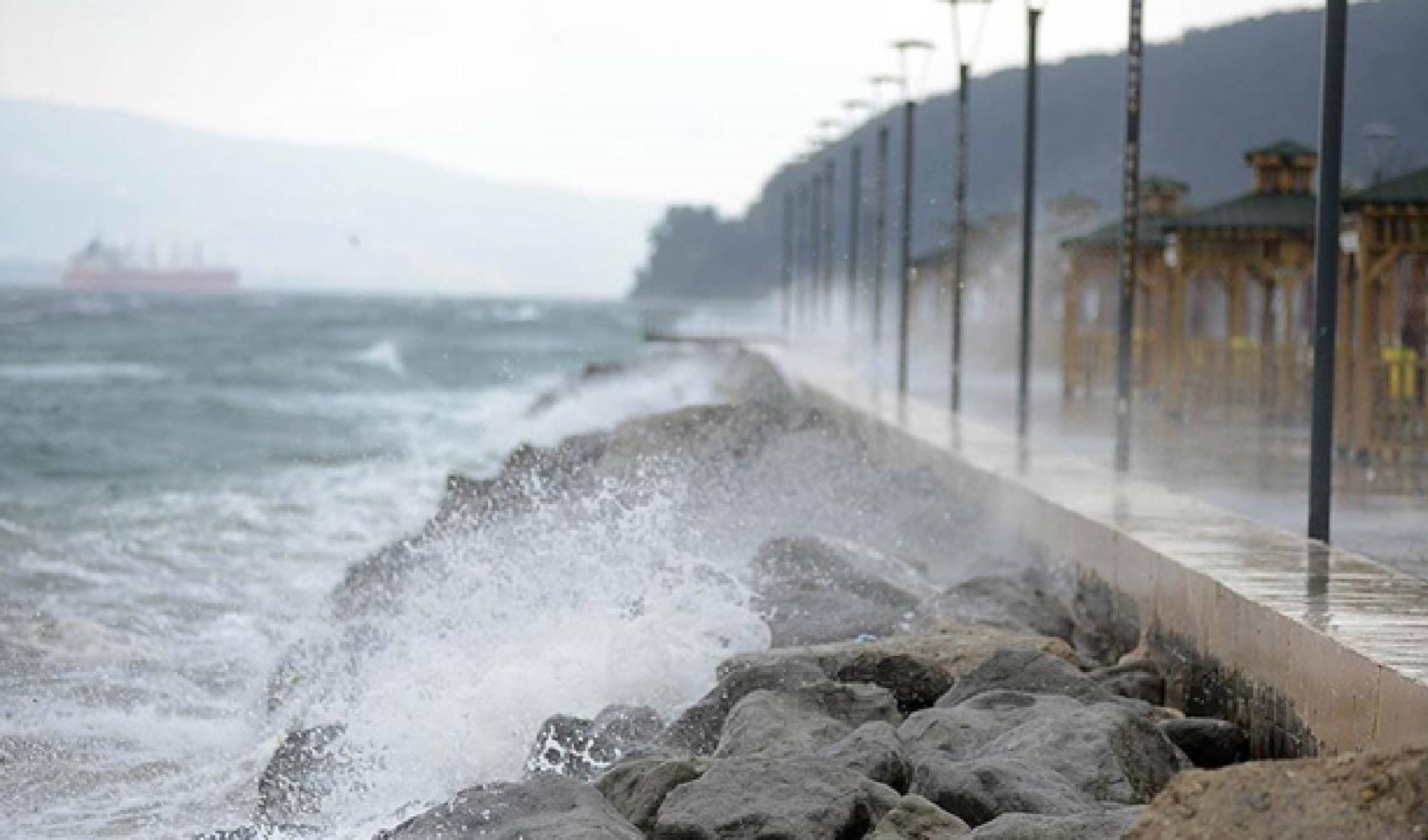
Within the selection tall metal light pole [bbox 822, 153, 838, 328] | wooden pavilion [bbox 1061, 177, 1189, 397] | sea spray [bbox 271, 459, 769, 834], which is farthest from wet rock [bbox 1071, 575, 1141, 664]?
tall metal light pole [bbox 822, 153, 838, 328]

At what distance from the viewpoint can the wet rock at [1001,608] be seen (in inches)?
470

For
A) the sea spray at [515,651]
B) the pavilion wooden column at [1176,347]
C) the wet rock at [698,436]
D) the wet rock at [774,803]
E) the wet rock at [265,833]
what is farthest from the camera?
the pavilion wooden column at [1176,347]

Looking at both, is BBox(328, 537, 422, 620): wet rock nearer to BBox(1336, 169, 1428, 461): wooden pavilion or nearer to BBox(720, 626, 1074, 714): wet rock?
BBox(720, 626, 1074, 714): wet rock

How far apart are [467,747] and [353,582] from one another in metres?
7.35

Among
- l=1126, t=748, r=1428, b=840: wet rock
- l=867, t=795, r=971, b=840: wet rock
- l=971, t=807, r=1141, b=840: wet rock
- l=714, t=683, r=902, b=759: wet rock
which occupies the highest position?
l=1126, t=748, r=1428, b=840: wet rock

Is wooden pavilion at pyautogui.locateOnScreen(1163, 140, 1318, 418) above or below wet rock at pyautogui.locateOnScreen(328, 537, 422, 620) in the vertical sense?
above

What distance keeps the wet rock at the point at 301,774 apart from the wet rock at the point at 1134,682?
344cm

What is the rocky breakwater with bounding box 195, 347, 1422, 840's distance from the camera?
288 inches

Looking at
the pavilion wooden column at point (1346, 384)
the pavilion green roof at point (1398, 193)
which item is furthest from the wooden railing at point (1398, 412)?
the pavilion green roof at point (1398, 193)

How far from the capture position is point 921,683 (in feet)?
32.6

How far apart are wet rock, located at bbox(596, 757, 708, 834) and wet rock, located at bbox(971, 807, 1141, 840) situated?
132cm

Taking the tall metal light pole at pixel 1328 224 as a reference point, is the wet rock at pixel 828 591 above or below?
below

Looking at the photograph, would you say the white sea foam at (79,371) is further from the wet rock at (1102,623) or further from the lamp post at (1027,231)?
the wet rock at (1102,623)

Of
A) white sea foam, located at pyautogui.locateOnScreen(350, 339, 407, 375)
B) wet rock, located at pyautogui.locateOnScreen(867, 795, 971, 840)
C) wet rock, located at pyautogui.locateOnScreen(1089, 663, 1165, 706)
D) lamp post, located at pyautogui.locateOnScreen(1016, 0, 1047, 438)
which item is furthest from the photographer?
white sea foam, located at pyautogui.locateOnScreen(350, 339, 407, 375)
